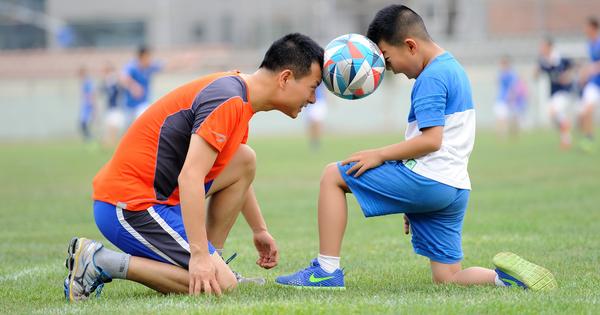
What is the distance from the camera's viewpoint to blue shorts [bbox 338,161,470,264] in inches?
207

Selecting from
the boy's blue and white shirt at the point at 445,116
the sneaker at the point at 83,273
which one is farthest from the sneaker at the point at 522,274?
the sneaker at the point at 83,273

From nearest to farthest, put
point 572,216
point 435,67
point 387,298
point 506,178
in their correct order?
point 387,298 < point 435,67 < point 572,216 < point 506,178

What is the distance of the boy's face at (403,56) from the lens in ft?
17.7

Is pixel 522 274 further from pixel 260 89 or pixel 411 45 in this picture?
pixel 260 89

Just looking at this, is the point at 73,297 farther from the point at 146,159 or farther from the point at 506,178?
the point at 506,178

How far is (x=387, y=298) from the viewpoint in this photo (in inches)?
196

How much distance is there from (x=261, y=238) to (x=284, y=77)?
117 cm

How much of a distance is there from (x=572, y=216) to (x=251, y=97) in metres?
5.01

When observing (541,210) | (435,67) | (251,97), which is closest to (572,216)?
(541,210)

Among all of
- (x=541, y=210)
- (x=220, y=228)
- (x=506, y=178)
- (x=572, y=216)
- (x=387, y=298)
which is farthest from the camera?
(x=506, y=178)

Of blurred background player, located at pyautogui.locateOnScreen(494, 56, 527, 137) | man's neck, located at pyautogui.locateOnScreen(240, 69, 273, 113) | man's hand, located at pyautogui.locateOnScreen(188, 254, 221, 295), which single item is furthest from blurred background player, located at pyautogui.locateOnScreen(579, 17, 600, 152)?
man's hand, located at pyautogui.locateOnScreen(188, 254, 221, 295)

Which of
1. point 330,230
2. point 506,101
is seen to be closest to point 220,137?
point 330,230

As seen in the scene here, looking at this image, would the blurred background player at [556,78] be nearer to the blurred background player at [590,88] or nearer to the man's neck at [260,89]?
the blurred background player at [590,88]

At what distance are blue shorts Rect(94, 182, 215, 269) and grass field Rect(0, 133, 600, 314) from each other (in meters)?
0.25
